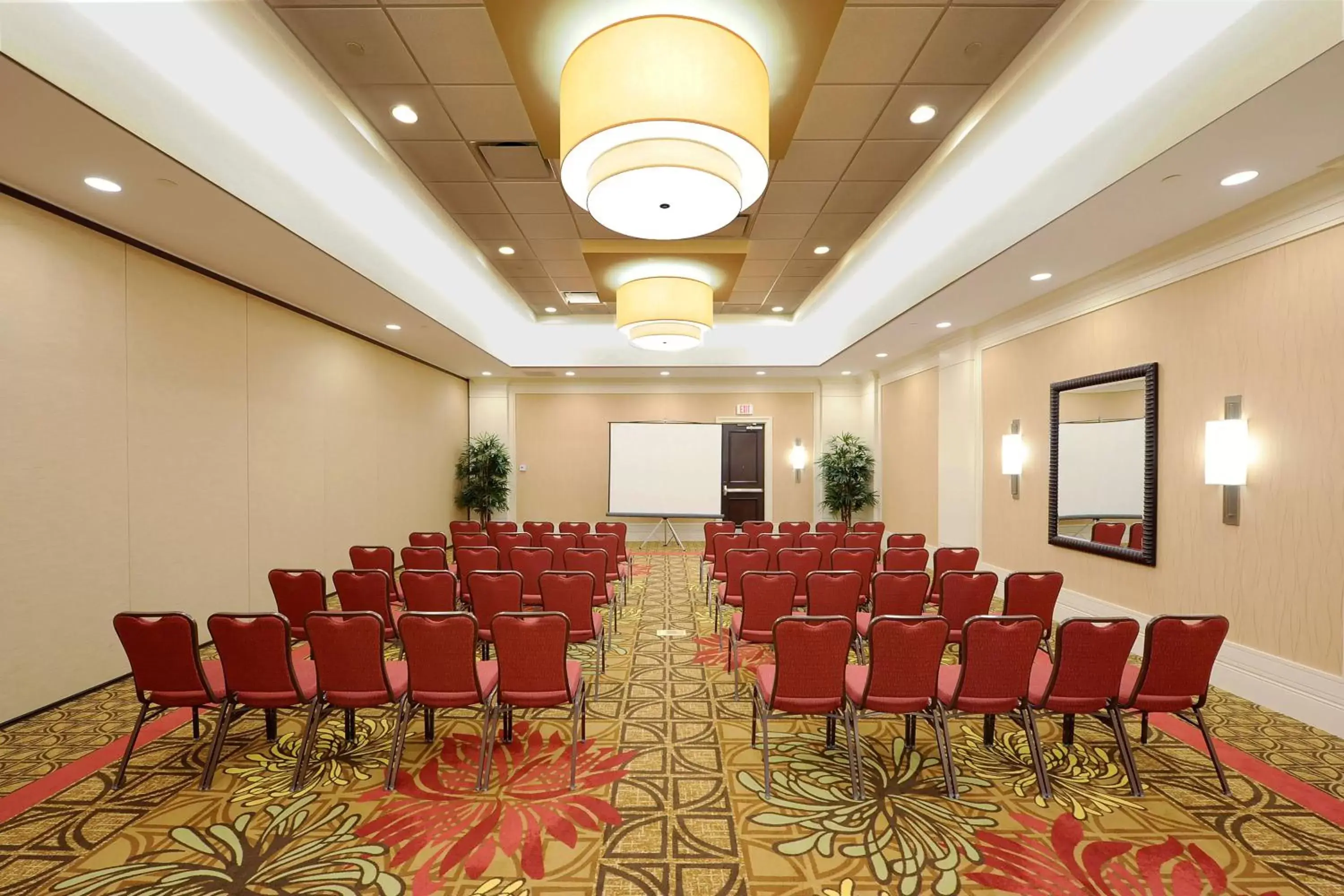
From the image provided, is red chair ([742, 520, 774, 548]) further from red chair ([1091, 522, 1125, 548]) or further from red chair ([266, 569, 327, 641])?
red chair ([266, 569, 327, 641])

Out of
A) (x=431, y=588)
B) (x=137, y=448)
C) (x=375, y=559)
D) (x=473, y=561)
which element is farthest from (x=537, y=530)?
(x=137, y=448)

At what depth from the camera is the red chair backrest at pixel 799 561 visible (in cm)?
571

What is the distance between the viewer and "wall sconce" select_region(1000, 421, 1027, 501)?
738 cm

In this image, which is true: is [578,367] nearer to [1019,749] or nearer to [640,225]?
[640,225]

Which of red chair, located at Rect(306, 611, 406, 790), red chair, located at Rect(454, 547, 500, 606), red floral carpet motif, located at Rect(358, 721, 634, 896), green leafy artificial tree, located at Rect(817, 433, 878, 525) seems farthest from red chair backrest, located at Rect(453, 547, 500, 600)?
green leafy artificial tree, located at Rect(817, 433, 878, 525)

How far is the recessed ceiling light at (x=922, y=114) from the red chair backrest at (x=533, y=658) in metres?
4.52

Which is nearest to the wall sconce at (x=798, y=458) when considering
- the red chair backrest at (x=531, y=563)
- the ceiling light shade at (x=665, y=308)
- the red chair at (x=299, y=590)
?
the ceiling light shade at (x=665, y=308)

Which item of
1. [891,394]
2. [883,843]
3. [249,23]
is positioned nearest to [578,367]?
[891,394]

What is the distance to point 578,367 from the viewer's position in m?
11.7

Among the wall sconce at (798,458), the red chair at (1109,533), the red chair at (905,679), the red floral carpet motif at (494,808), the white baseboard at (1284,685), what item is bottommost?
the red floral carpet motif at (494,808)

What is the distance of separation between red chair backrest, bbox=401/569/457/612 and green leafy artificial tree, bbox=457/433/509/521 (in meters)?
7.91

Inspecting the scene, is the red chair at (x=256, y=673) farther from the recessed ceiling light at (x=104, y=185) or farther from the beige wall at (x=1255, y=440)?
the beige wall at (x=1255, y=440)

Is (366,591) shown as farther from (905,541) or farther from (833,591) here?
(905,541)

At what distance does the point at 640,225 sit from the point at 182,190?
3.23m
